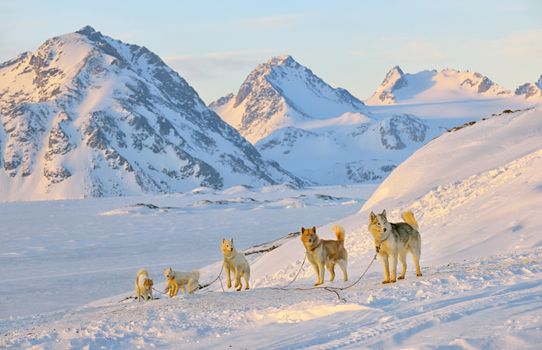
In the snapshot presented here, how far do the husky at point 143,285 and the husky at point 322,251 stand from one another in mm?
7546

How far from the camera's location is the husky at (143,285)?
84.3 ft

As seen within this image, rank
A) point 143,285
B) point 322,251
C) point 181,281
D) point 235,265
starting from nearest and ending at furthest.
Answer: point 322,251 < point 235,265 < point 181,281 < point 143,285

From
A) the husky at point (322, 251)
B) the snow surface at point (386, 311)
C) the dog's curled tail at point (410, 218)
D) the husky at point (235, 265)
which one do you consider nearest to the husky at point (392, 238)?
the dog's curled tail at point (410, 218)

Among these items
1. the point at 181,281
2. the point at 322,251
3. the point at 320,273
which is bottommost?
the point at 320,273

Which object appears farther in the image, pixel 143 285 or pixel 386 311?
pixel 143 285

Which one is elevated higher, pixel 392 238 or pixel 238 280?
pixel 392 238

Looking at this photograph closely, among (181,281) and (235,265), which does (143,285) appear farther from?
(235,265)

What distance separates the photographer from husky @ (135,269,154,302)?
1012 inches

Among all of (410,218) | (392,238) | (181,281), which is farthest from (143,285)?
(392,238)

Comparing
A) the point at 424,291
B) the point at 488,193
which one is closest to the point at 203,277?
the point at 488,193

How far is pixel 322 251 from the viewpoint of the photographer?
777 inches

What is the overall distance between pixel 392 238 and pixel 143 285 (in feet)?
38.7

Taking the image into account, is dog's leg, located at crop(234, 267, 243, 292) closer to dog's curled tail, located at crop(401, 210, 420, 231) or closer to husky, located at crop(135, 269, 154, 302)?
husky, located at crop(135, 269, 154, 302)

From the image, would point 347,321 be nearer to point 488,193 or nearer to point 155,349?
point 155,349
